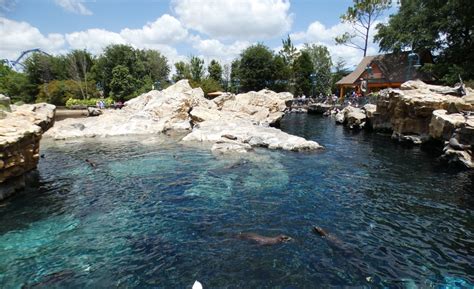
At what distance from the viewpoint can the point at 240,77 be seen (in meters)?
71.9

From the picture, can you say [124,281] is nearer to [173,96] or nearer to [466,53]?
[173,96]

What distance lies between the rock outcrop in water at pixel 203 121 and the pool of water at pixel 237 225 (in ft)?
16.9

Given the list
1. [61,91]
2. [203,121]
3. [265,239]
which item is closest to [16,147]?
[265,239]

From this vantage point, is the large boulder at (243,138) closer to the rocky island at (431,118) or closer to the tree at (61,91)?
the rocky island at (431,118)

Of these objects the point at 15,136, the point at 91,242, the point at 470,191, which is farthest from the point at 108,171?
the point at 470,191

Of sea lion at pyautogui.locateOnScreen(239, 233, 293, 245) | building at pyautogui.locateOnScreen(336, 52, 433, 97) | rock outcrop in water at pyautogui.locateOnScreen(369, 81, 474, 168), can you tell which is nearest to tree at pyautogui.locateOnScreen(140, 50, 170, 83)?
building at pyautogui.locateOnScreen(336, 52, 433, 97)

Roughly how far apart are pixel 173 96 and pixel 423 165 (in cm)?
2696

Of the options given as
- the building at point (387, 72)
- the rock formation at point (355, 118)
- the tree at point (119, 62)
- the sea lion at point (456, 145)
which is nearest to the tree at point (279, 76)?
the building at point (387, 72)

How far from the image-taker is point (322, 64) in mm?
92562

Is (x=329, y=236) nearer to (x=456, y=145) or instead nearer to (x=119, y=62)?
(x=456, y=145)

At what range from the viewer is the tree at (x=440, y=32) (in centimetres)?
3684

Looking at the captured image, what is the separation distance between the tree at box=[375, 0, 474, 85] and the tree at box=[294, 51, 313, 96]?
30.1 m

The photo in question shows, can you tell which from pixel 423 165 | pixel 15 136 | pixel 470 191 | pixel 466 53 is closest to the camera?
pixel 15 136

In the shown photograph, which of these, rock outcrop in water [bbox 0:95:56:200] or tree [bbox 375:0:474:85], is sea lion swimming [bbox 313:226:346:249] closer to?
rock outcrop in water [bbox 0:95:56:200]
